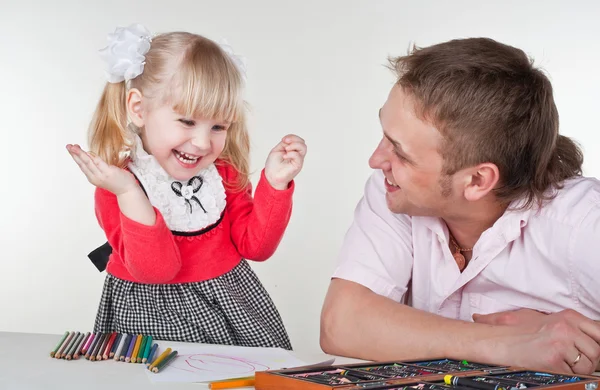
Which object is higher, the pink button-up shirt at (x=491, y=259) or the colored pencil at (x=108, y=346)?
the pink button-up shirt at (x=491, y=259)

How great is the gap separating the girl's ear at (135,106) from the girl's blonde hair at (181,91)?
0.06 feet

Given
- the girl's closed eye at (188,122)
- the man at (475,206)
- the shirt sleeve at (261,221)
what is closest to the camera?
the man at (475,206)

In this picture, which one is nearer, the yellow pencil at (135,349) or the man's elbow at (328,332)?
the yellow pencil at (135,349)

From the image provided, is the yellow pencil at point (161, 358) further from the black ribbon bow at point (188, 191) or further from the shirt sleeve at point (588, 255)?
the shirt sleeve at point (588, 255)

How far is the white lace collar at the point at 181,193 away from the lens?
6.59 feet

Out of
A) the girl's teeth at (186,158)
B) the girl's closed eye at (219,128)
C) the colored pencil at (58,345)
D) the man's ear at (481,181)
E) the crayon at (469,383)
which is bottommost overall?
the crayon at (469,383)

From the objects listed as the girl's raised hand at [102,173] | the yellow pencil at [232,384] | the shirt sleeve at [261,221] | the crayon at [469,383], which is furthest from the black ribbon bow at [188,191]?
the crayon at [469,383]

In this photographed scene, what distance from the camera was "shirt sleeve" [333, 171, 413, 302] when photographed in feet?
5.83

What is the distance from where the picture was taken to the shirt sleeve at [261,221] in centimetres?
205

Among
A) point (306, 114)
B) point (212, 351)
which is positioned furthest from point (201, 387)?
point (306, 114)

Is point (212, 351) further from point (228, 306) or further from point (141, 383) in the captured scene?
point (228, 306)

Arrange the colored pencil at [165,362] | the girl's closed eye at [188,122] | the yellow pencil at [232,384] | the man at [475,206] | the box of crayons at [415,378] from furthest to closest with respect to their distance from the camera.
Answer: the girl's closed eye at [188,122], the man at [475,206], the colored pencil at [165,362], the yellow pencil at [232,384], the box of crayons at [415,378]

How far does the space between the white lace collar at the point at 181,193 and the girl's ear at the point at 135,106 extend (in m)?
0.04

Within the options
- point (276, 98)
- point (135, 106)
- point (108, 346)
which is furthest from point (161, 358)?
point (276, 98)
